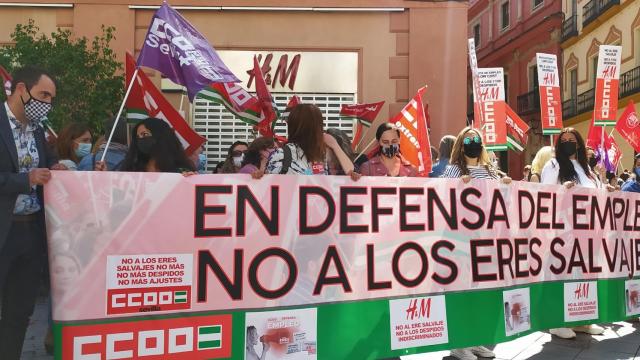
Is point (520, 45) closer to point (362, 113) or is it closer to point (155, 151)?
point (362, 113)

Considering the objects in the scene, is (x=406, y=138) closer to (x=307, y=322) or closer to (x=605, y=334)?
(x=605, y=334)

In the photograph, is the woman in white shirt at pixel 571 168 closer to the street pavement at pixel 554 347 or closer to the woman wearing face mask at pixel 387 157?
the street pavement at pixel 554 347

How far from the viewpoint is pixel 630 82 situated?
21.3 m

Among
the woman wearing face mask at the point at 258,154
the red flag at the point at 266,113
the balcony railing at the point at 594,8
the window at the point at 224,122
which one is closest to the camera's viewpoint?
the woman wearing face mask at the point at 258,154

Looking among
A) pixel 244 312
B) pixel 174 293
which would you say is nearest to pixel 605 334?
pixel 244 312

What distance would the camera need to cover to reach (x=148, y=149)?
11.9ft

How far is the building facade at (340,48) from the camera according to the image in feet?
37.2

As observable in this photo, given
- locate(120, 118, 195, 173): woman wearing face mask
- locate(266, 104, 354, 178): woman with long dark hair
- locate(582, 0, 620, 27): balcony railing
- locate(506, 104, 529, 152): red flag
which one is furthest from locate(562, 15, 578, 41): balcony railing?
locate(120, 118, 195, 173): woman wearing face mask

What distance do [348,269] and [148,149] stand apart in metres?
1.40

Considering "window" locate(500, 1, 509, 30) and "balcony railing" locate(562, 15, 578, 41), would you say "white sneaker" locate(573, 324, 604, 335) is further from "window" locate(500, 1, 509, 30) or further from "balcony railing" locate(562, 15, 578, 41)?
"window" locate(500, 1, 509, 30)

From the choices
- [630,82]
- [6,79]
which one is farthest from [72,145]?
[630,82]

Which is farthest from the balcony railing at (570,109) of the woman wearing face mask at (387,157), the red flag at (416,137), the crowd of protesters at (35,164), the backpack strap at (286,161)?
the backpack strap at (286,161)

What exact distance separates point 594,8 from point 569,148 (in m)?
21.6

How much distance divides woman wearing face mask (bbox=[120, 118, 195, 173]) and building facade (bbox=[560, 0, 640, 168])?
1981cm
